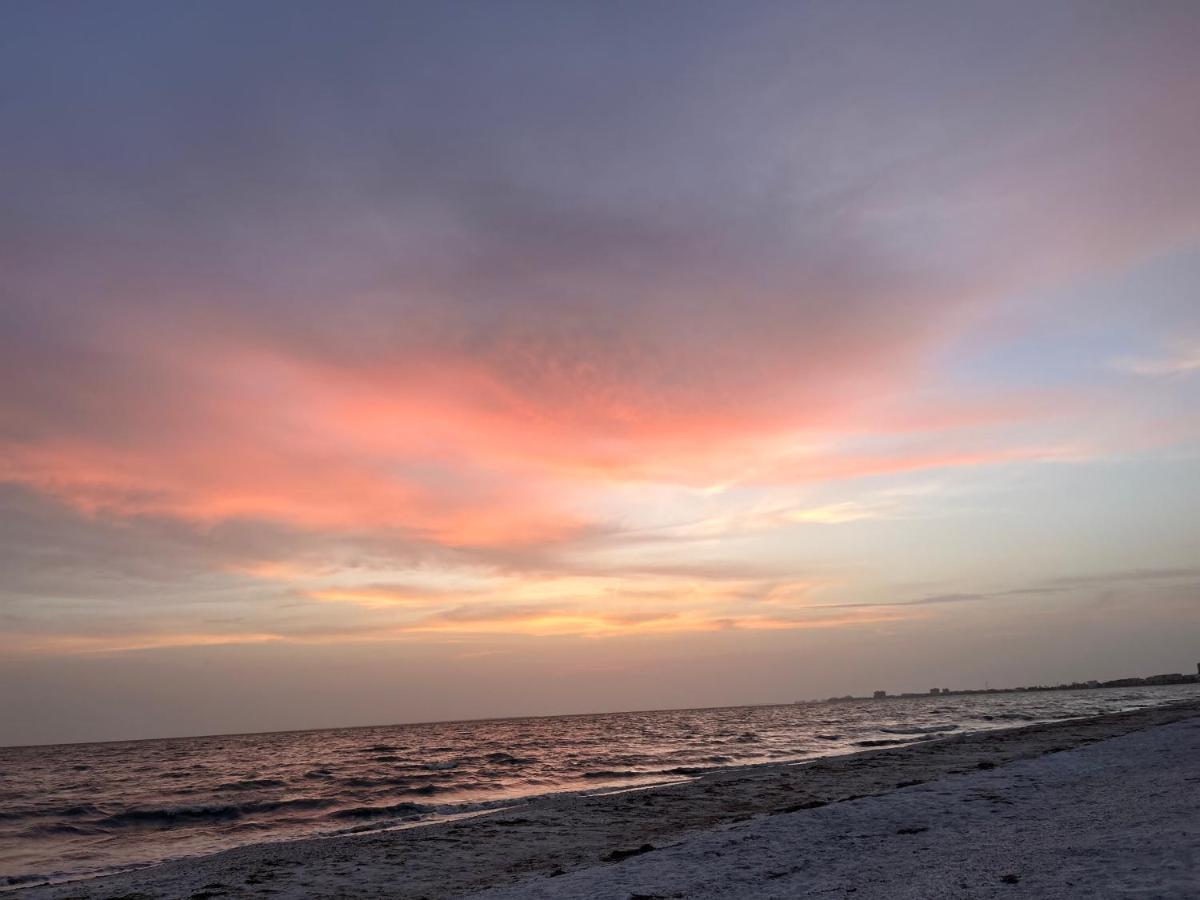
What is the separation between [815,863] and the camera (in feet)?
40.0

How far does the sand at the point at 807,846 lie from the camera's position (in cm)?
1012

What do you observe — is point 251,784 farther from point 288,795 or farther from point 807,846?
point 807,846

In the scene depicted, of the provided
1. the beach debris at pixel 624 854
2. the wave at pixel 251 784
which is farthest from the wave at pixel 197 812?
the beach debris at pixel 624 854

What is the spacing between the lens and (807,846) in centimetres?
1354

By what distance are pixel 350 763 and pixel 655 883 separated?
179 feet

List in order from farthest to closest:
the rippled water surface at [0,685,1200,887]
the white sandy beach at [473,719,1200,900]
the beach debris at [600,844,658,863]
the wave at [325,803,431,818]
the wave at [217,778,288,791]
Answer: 1. the wave at [217,778,288,791]
2. the wave at [325,803,431,818]
3. the rippled water surface at [0,685,1200,887]
4. the beach debris at [600,844,658,863]
5. the white sandy beach at [473,719,1200,900]

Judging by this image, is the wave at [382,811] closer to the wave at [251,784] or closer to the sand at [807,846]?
the sand at [807,846]

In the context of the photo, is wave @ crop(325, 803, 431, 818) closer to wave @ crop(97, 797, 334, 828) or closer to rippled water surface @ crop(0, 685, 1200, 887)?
rippled water surface @ crop(0, 685, 1200, 887)

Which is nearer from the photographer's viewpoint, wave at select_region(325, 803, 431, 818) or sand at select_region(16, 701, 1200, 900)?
sand at select_region(16, 701, 1200, 900)

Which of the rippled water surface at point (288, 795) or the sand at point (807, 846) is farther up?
the sand at point (807, 846)

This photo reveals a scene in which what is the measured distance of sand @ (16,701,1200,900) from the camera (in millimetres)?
10125

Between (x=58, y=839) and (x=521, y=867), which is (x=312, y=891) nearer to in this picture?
(x=521, y=867)

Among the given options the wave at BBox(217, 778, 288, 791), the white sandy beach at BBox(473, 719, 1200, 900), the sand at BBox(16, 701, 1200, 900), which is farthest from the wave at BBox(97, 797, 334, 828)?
the white sandy beach at BBox(473, 719, 1200, 900)

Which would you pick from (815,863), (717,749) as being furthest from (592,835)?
(717,749)
